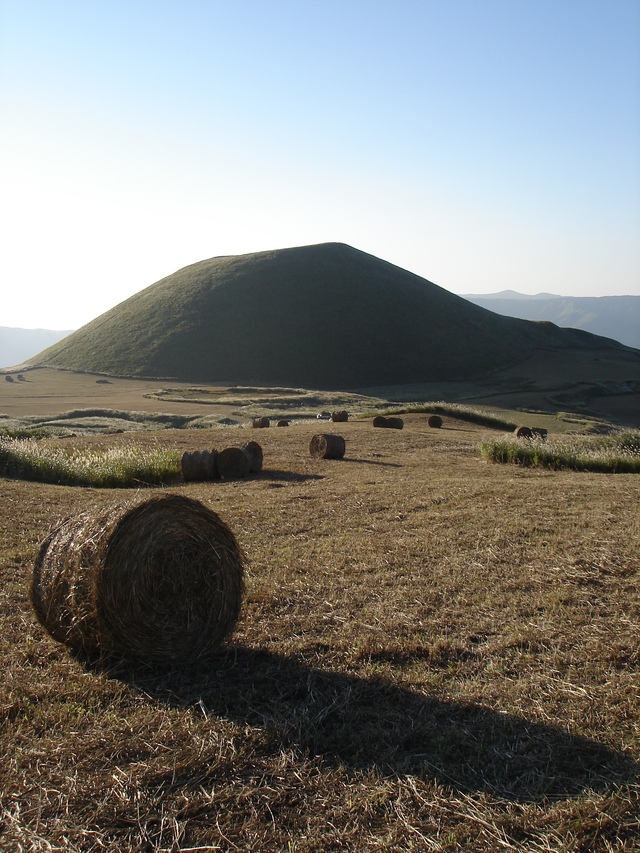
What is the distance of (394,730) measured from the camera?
13.6ft

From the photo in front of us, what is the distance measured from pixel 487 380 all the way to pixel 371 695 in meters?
76.3

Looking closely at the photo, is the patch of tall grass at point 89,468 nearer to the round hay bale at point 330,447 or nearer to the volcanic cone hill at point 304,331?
the round hay bale at point 330,447

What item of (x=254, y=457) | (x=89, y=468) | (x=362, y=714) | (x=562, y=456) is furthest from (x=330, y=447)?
(x=362, y=714)

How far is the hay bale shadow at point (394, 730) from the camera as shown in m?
3.75

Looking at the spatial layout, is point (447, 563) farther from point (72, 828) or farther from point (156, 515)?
point (72, 828)

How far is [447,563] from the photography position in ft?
25.0

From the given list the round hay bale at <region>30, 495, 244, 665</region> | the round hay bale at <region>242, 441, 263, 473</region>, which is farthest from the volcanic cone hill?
the round hay bale at <region>30, 495, 244, 665</region>

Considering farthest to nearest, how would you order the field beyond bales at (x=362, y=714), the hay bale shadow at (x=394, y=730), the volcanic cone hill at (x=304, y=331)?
1. the volcanic cone hill at (x=304, y=331)
2. the hay bale shadow at (x=394, y=730)
3. the field beyond bales at (x=362, y=714)

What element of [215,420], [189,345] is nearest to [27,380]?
[189,345]

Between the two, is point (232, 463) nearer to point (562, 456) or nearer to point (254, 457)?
point (254, 457)

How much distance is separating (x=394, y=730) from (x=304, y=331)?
88.4 meters

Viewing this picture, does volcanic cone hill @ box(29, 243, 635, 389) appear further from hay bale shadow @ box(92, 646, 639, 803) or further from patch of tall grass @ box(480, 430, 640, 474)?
hay bale shadow @ box(92, 646, 639, 803)

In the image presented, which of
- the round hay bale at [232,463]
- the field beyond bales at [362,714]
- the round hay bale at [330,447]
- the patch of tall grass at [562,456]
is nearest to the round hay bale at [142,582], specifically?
the field beyond bales at [362,714]

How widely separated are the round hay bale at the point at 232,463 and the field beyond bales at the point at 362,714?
21.6 feet
